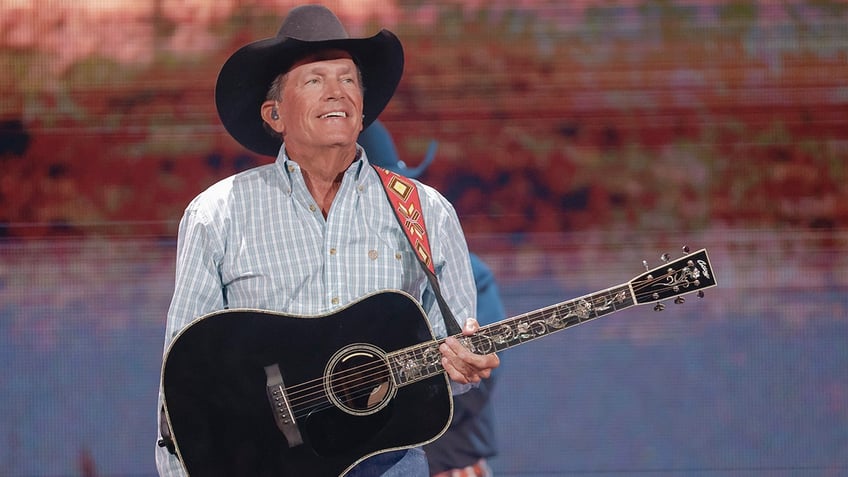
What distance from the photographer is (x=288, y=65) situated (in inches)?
94.2

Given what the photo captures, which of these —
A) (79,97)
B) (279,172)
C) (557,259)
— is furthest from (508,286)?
(79,97)

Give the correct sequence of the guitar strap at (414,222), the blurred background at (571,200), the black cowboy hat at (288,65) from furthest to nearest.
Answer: the blurred background at (571,200)
the black cowboy hat at (288,65)
the guitar strap at (414,222)

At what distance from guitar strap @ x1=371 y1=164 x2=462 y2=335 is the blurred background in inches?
49.3

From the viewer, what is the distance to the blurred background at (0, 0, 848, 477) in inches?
141

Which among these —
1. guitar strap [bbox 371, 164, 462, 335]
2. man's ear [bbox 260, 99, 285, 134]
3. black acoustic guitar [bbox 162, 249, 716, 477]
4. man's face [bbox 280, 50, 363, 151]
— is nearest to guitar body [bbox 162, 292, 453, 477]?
black acoustic guitar [bbox 162, 249, 716, 477]

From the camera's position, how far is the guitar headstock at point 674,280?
2219 millimetres

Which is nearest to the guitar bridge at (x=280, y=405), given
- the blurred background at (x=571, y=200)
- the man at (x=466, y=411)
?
the man at (x=466, y=411)

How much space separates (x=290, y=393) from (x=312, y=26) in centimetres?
85

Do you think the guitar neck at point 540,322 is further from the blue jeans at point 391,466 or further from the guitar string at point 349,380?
the blue jeans at point 391,466

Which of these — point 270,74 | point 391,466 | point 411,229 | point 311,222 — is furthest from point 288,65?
point 391,466

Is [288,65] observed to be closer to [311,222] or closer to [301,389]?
[311,222]

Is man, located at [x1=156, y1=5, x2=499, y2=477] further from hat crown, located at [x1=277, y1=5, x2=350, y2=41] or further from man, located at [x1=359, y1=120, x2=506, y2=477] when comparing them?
man, located at [x1=359, y1=120, x2=506, y2=477]

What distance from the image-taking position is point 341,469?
2.14 metres

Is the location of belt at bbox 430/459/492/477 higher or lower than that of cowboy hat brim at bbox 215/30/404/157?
lower
